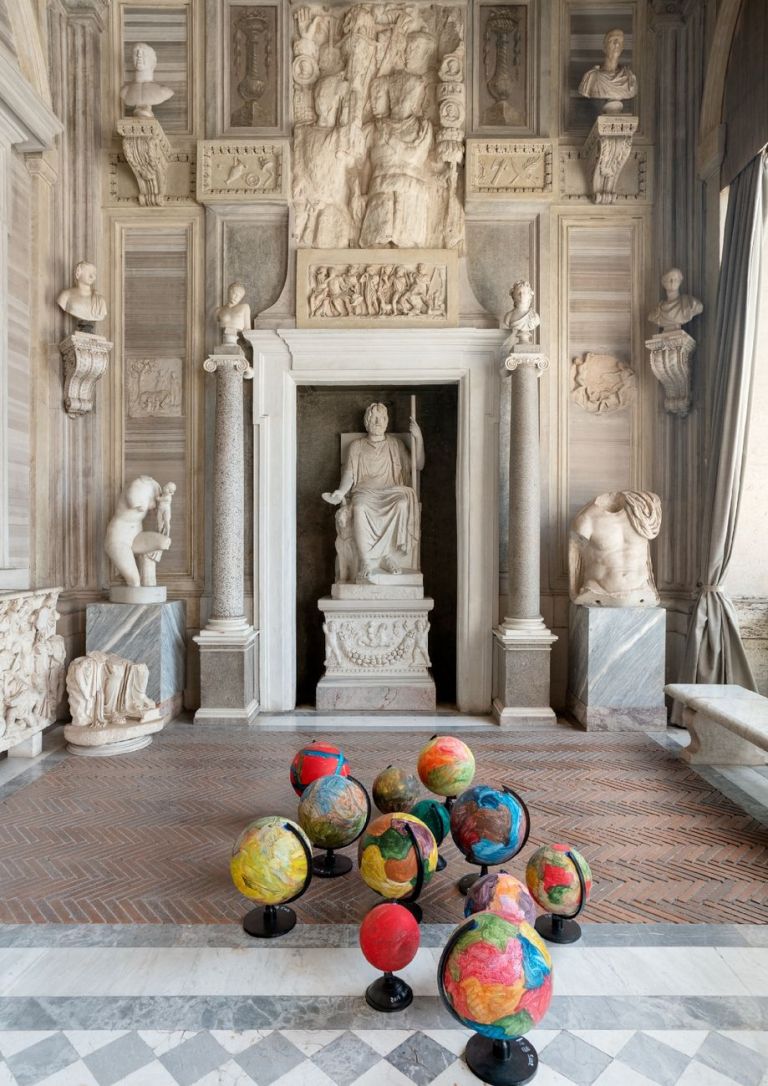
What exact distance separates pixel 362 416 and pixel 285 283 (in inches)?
68.9

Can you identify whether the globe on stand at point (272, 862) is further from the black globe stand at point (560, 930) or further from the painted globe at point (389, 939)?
the black globe stand at point (560, 930)

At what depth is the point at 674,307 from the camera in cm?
639

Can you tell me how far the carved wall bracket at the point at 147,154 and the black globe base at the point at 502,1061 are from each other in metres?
7.21

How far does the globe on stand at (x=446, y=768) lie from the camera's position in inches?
141

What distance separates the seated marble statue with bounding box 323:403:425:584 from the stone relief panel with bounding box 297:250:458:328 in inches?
39.6

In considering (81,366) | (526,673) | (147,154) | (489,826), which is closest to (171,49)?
(147,154)

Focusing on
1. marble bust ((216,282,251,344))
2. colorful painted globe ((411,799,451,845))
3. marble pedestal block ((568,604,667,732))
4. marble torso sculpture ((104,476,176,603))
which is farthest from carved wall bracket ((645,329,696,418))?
colorful painted globe ((411,799,451,845))

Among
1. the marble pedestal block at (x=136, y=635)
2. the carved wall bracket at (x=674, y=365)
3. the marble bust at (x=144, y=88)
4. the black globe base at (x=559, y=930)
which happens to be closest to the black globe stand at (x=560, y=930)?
the black globe base at (x=559, y=930)

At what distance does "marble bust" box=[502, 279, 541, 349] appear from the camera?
6184 millimetres

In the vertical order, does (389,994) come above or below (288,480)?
below

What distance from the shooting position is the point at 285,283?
267 inches

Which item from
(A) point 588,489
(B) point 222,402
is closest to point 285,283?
(B) point 222,402

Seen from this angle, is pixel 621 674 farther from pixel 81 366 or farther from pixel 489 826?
pixel 81 366

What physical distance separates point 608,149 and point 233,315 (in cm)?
388
